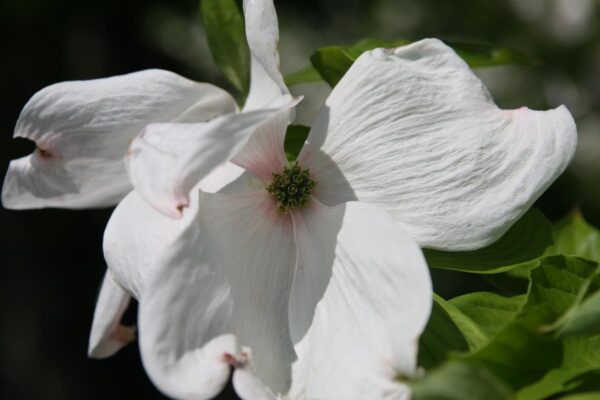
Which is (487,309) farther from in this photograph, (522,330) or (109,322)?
(109,322)

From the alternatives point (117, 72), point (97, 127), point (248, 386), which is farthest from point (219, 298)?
point (117, 72)

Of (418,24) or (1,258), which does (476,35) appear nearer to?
(418,24)

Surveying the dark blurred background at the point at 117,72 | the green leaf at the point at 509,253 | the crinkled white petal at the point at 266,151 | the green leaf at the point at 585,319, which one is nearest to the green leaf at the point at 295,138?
the crinkled white petal at the point at 266,151

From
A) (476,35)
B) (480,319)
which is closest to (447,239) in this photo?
(480,319)

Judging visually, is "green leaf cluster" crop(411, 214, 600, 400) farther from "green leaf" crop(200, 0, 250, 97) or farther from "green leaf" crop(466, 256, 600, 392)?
"green leaf" crop(200, 0, 250, 97)

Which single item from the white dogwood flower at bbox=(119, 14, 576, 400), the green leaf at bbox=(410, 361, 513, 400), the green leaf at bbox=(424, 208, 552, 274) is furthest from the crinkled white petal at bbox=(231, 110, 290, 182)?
the green leaf at bbox=(410, 361, 513, 400)
